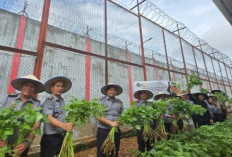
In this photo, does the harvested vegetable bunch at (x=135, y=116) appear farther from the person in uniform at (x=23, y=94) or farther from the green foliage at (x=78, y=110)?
the person in uniform at (x=23, y=94)

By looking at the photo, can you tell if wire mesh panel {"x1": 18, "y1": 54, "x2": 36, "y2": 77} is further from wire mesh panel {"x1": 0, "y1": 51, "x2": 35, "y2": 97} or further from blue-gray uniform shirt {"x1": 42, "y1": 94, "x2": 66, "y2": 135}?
blue-gray uniform shirt {"x1": 42, "y1": 94, "x2": 66, "y2": 135}

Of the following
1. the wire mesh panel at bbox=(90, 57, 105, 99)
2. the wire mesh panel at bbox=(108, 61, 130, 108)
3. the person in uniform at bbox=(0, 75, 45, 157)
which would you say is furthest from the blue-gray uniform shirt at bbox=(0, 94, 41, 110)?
the wire mesh panel at bbox=(108, 61, 130, 108)

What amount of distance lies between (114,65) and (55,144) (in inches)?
109

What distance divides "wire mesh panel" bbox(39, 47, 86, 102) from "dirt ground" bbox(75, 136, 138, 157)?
1.51m

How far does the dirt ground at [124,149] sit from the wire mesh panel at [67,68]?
1.51 meters

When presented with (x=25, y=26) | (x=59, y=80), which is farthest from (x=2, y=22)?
(x=59, y=80)

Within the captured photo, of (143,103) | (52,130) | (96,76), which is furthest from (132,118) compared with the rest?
(96,76)

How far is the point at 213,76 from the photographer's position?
11383mm

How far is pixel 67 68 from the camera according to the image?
12.0 feet

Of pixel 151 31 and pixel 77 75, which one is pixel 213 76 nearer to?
pixel 151 31

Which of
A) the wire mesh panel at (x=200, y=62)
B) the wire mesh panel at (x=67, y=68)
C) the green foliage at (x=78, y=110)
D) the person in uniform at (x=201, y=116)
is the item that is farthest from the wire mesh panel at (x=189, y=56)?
the green foliage at (x=78, y=110)

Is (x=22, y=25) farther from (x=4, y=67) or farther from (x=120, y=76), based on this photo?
(x=120, y=76)

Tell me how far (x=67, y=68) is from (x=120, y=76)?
1676mm

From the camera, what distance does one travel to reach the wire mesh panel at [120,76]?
167 inches
